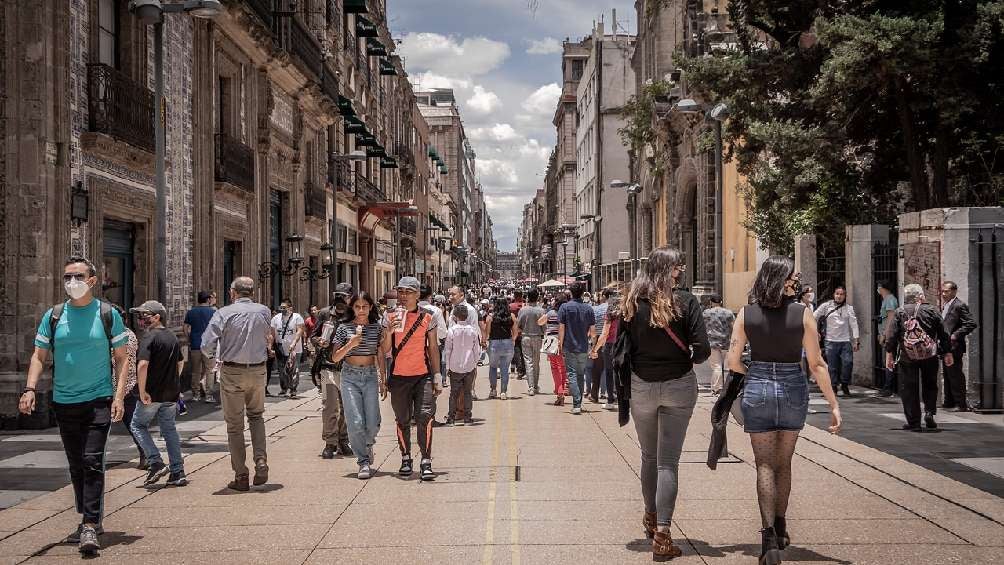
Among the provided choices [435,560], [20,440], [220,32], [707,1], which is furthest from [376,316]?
[707,1]

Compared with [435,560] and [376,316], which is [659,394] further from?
[376,316]

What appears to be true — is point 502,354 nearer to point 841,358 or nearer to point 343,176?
point 841,358

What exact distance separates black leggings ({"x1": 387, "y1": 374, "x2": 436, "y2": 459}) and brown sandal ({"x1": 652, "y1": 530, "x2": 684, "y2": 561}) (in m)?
3.27

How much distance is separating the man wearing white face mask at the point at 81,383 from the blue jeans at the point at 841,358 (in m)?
11.5

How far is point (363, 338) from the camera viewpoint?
8.83 m

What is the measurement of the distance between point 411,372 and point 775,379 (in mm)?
3984

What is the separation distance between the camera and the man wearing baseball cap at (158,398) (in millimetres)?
8273

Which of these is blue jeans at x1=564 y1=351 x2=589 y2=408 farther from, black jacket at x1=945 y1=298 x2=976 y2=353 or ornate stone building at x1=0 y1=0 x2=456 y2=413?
ornate stone building at x1=0 y1=0 x2=456 y2=413

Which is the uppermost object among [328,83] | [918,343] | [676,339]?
[328,83]

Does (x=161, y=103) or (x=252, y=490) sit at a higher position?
(x=161, y=103)

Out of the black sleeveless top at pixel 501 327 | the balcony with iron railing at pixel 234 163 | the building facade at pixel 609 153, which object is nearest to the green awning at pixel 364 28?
the balcony with iron railing at pixel 234 163

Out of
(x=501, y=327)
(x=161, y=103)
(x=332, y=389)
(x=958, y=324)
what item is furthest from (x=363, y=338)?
(x=958, y=324)

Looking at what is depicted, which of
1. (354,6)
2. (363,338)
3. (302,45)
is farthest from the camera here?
(354,6)

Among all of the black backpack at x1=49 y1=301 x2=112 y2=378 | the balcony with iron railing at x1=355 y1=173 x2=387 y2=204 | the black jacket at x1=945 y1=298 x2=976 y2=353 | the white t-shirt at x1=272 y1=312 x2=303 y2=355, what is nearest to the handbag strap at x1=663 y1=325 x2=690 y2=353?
the black backpack at x1=49 y1=301 x2=112 y2=378
